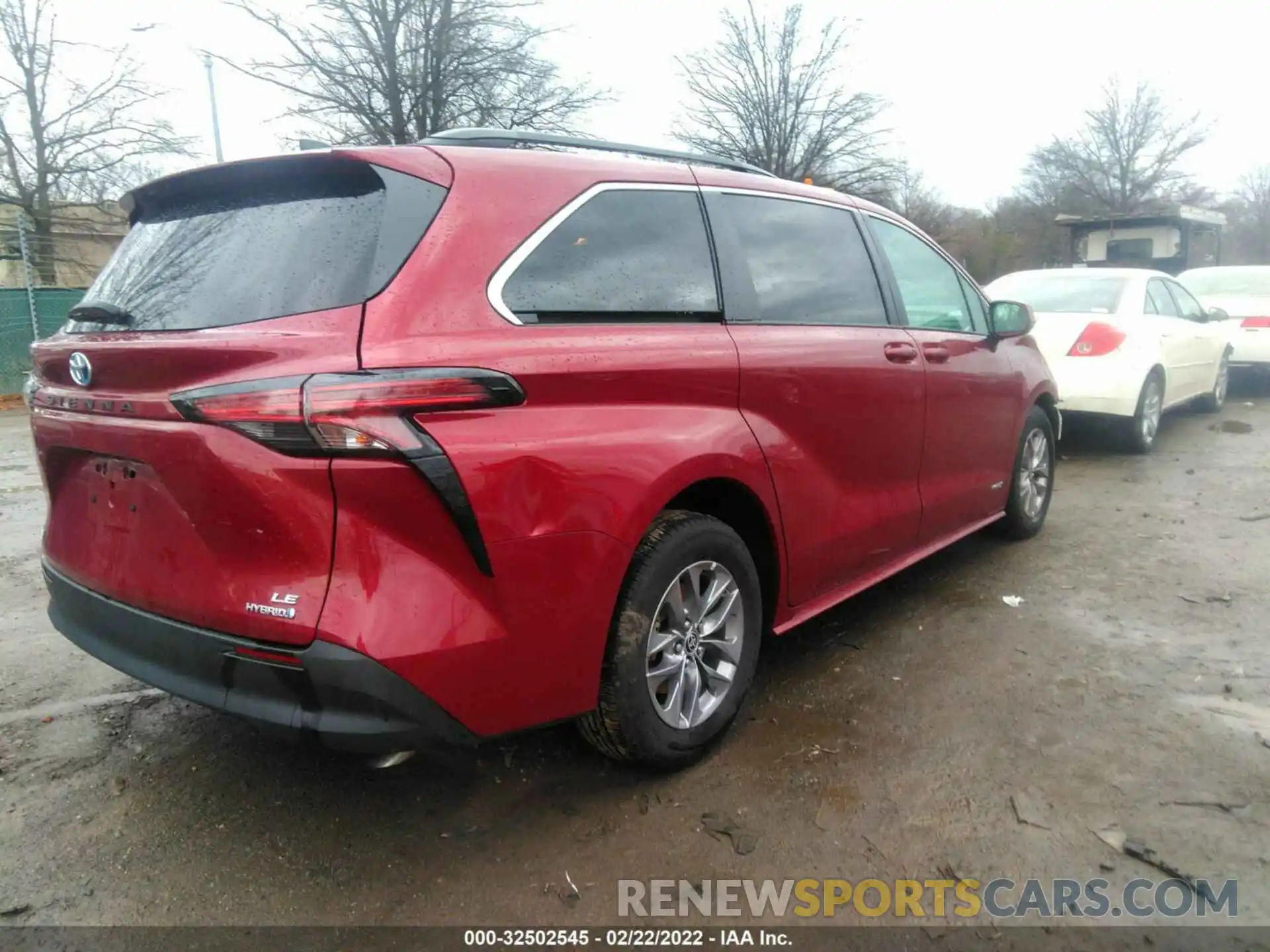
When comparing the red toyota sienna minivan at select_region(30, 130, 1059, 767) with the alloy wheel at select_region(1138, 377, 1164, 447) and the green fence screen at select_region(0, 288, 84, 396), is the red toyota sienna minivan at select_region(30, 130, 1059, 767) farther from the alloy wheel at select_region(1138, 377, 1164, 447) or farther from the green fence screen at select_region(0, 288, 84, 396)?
the green fence screen at select_region(0, 288, 84, 396)

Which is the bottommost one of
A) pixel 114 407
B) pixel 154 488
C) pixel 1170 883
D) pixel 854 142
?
pixel 1170 883

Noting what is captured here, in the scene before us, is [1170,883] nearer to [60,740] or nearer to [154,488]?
[154,488]

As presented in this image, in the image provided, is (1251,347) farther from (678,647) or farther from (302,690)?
(302,690)

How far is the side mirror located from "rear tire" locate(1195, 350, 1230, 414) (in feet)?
21.0

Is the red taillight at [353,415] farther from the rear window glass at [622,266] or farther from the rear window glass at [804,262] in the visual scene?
the rear window glass at [804,262]

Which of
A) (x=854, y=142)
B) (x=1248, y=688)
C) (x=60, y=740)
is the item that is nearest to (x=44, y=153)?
(x=854, y=142)

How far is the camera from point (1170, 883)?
7.60ft

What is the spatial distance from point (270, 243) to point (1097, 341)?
22.6 ft

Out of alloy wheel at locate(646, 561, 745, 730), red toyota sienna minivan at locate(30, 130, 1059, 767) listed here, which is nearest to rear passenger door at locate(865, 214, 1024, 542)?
red toyota sienna minivan at locate(30, 130, 1059, 767)

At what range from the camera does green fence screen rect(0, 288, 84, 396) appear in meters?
15.2

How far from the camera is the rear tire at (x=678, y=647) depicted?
252 centimetres

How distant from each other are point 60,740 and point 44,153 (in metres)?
27.2

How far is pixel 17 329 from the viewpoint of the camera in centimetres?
1536

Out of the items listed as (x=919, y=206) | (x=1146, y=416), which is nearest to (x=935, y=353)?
(x=1146, y=416)
